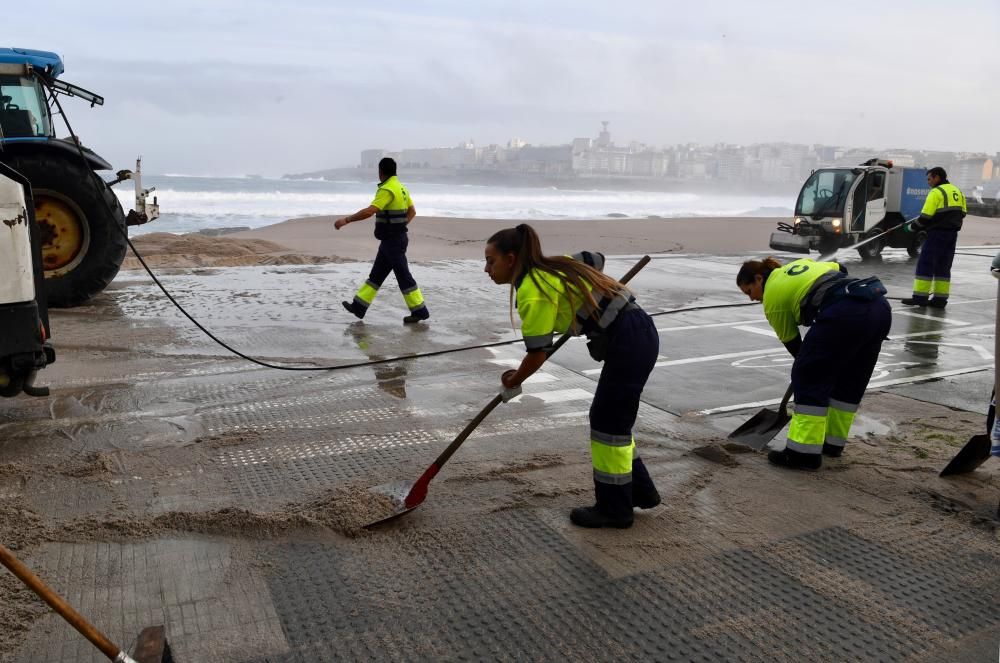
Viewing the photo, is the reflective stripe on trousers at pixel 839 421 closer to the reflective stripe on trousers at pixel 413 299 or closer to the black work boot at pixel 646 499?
the black work boot at pixel 646 499

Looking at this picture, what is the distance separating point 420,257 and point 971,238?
17.6 metres

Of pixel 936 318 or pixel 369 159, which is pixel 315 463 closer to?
pixel 936 318

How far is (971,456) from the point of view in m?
4.52

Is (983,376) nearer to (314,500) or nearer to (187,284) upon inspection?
(314,500)

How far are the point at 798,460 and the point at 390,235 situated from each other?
4874 millimetres

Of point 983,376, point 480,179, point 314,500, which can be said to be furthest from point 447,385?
point 480,179

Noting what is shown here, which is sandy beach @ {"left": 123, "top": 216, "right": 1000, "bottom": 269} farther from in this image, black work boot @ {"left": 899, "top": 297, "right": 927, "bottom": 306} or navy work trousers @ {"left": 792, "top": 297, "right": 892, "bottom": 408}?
navy work trousers @ {"left": 792, "top": 297, "right": 892, "bottom": 408}

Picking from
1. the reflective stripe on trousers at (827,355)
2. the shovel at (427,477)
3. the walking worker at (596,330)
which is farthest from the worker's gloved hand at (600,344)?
the reflective stripe on trousers at (827,355)

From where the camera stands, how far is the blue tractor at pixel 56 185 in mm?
8188

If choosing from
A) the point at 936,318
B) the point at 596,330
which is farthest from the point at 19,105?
the point at 936,318

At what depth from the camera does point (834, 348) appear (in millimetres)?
4598

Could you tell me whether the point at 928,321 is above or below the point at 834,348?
below

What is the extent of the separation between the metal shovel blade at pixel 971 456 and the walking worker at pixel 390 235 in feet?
16.8

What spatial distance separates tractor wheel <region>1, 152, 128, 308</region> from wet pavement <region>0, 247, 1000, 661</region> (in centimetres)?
140
